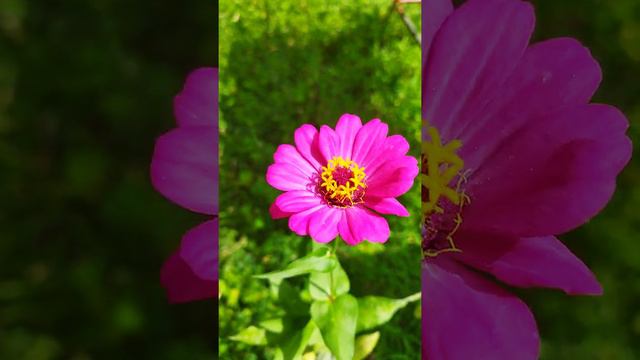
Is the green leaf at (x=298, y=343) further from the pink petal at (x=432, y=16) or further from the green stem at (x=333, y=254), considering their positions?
the pink petal at (x=432, y=16)

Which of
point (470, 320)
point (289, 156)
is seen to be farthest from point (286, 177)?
point (470, 320)

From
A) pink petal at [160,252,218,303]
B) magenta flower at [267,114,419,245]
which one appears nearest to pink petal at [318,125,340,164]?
magenta flower at [267,114,419,245]

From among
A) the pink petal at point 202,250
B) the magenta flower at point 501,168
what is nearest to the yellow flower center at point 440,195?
the magenta flower at point 501,168

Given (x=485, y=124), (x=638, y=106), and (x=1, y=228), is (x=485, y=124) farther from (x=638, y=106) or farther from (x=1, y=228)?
(x=1, y=228)

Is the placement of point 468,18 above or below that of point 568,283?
above

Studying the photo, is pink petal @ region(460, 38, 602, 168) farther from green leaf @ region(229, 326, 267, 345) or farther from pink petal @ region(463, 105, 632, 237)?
green leaf @ region(229, 326, 267, 345)

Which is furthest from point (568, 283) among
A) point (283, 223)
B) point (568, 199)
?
point (283, 223)
